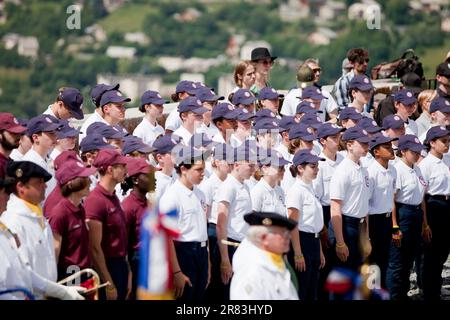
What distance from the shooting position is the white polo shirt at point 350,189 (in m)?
12.4

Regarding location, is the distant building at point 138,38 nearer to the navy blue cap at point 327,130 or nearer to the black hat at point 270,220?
the navy blue cap at point 327,130

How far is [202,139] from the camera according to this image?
12.1m

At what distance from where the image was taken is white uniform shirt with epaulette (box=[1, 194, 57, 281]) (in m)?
9.16

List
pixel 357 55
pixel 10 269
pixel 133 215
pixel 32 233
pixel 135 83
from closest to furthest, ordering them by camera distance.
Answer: pixel 10 269, pixel 32 233, pixel 133 215, pixel 357 55, pixel 135 83

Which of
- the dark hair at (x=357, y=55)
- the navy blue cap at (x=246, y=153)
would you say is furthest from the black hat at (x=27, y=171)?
the dark hair at (x=357, y=55)

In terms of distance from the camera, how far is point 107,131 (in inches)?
469

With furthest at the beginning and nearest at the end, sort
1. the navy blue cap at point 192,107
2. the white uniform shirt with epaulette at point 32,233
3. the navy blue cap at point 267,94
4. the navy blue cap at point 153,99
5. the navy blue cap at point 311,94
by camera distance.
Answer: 1. the navy blue cap at point 311,94
2. the navy blue cap at point 267,94
3. the navy blue cap at point 153,99
4. the navy blue cap at point 192,107
5. the white uniform shirt with epaulette at point 32,233

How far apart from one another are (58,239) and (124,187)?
1415mm

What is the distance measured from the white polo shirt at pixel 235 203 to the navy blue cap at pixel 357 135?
163cm

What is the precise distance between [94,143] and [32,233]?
2278 millimetres

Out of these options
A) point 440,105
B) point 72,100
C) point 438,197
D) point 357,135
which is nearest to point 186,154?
point 72,100

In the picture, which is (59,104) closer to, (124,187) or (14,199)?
(124,187)

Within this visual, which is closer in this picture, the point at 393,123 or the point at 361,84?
the point at 393,123

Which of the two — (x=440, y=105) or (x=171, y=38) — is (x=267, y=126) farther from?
(x=171, y=38)
